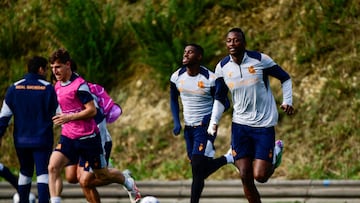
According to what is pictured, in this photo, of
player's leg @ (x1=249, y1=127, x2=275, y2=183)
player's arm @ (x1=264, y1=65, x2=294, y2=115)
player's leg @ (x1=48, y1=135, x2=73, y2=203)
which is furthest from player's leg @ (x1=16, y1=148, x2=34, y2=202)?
player's arm @ (x1=264, y1=65, x2=294, y2=115)

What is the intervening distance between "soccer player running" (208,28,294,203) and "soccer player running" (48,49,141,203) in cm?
148

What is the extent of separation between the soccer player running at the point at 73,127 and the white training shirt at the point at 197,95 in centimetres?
143

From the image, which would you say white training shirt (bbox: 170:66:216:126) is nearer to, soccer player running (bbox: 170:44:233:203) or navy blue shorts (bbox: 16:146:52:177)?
soccer player running (bbox: 170:44:233:203)

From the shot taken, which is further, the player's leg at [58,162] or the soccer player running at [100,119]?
the soccer player running at [100,119]

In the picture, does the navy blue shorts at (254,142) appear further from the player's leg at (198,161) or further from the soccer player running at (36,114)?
the soccer player running at (36,114)

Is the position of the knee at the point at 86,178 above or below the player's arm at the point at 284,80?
below

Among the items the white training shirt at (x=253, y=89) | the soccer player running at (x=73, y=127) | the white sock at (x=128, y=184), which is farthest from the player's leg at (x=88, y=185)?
the white training shirt at (x=253, y=89)

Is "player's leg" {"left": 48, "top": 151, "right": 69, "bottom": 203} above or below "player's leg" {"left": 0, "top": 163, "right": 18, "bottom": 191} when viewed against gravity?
above

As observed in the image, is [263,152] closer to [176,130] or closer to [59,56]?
[176,130]

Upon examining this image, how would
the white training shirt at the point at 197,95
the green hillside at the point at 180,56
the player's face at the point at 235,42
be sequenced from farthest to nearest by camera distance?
the green hillside at the point at 180,56 → the white training shirt at the point at 197,95 → the player's face at the point at 235,42

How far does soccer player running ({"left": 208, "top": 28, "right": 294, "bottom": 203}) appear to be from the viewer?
10.5 metres

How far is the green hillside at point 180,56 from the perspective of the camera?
1560 cm

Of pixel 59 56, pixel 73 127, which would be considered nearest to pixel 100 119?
pixel 73 127

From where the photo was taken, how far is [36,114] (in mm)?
11234
